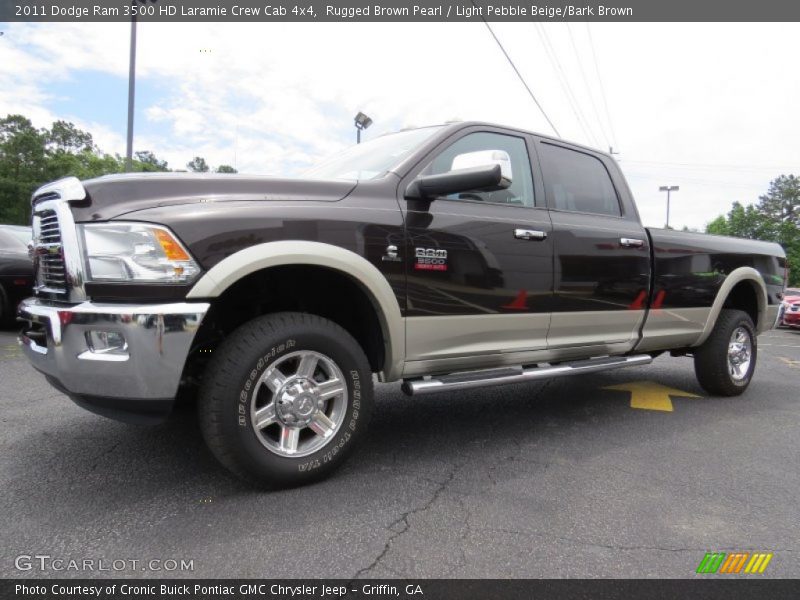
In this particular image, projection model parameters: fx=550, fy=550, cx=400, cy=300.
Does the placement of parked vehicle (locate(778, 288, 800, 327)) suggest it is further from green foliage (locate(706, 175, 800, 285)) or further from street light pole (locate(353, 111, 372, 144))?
green foliage (locate(706, 175, 800, 285))

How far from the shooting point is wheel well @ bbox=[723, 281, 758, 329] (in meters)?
5.18

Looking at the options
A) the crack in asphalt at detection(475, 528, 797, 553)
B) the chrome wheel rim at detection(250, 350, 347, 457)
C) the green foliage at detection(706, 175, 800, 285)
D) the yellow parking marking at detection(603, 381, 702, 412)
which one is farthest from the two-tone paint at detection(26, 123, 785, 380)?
the green foliage at detection(706, 175, 800, 285)

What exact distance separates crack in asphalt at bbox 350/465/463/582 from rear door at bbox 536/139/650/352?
1.26 metres

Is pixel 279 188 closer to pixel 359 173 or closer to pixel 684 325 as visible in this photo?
pixel 359 173

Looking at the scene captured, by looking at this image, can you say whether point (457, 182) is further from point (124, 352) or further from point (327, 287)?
point (124, 352)

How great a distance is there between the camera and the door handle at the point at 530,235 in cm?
329

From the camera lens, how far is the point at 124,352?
7.18 feet

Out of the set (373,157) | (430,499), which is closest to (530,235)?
(373,157)

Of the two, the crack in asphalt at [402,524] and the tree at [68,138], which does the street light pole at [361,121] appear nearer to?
the crack in asphalt at [402,524]

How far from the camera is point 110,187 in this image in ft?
7.66

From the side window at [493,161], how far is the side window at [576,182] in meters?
0.19

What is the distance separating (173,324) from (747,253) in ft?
16.3
